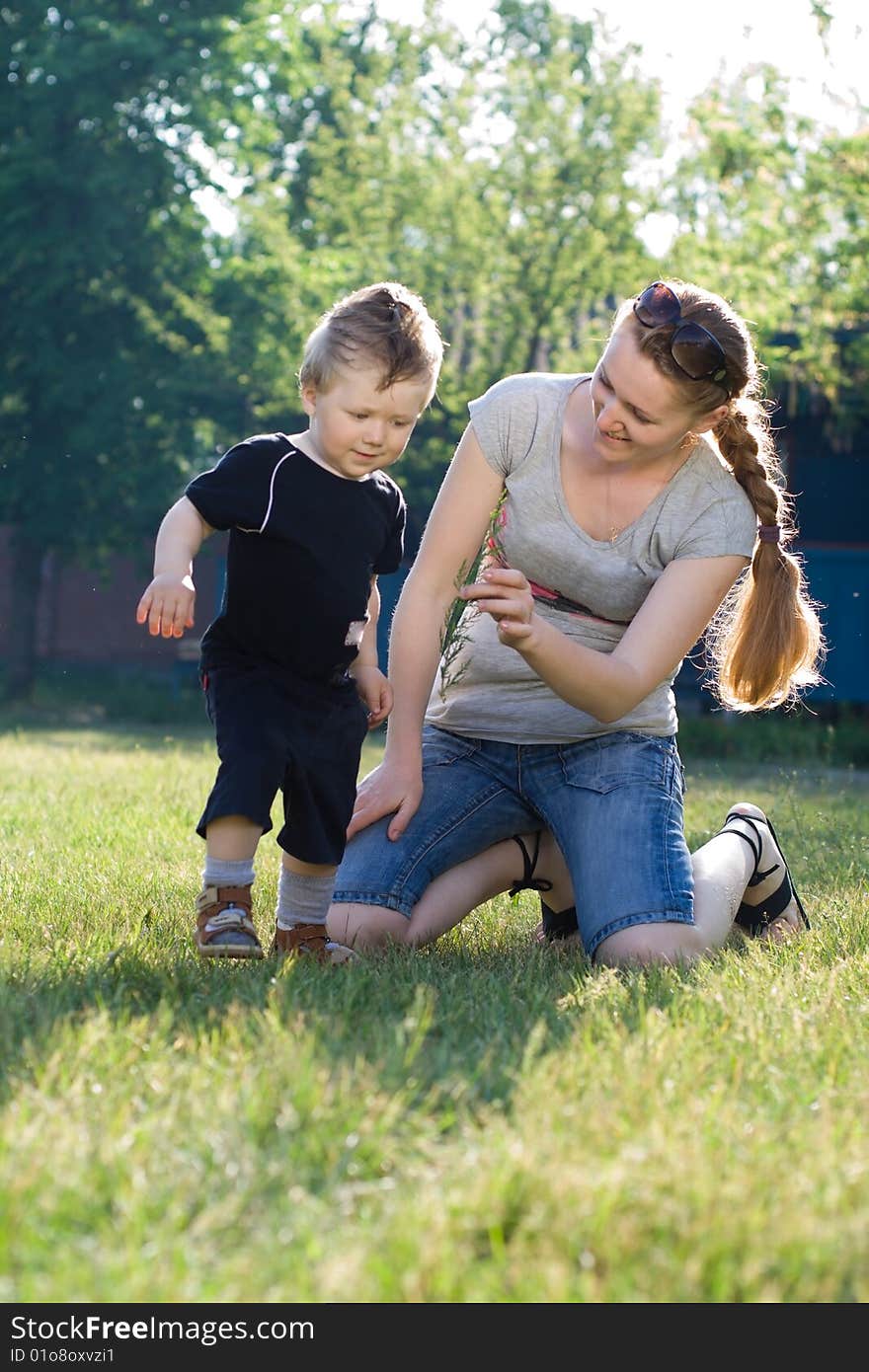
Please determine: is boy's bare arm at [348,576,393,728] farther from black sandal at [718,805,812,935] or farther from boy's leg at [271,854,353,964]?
black sandal at [718,805,812,935]

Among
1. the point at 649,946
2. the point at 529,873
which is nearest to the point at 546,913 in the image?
the point at 529,873

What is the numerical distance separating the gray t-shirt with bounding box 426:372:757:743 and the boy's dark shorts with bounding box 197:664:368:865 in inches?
18.8

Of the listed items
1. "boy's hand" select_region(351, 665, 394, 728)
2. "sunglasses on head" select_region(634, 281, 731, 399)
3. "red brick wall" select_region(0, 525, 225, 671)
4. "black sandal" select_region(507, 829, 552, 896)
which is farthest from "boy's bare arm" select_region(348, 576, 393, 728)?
"red brick wall" select_region(0, 525, 225, 671)

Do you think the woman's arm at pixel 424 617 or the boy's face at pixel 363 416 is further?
the woman's arm at pixel 424 617

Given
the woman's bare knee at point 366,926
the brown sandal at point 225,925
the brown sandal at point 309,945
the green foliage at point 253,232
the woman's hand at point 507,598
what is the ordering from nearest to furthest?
the woman's hand at point 507,598 → the brown sandal at point 225,925 → the brown sandal at point 309,945 → the woman's bare knee at point 366,926 → the green foliage at point 253,232

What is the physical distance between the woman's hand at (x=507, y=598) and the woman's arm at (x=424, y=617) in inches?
25.3

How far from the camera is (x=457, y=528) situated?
4070 millimetres

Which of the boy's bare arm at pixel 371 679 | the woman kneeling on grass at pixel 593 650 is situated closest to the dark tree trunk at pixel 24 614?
the woman kneeling on grass at pixel 593 650

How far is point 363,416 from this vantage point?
3.67 m

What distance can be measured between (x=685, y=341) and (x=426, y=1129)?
7.01 feet

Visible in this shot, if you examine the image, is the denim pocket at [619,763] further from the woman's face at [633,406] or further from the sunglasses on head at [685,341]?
the sunglasses on head at [685,341]

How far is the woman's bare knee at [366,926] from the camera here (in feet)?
13.0

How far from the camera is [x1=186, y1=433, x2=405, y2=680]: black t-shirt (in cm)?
369

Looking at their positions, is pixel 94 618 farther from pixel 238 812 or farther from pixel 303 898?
pixel 238 812
